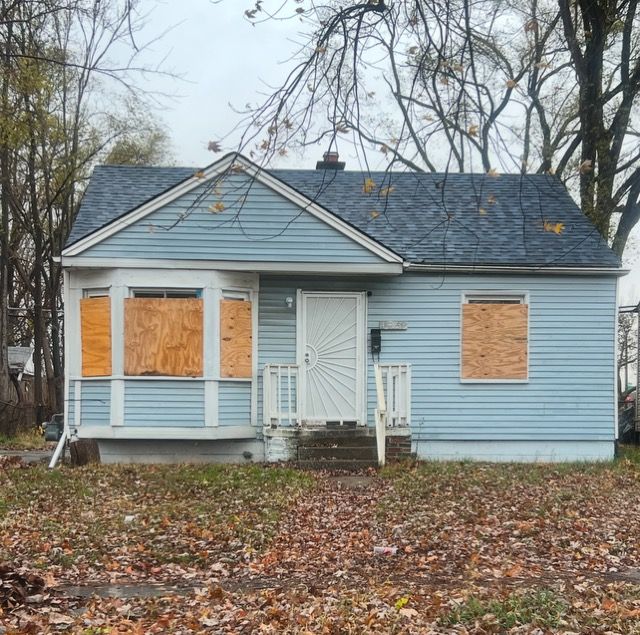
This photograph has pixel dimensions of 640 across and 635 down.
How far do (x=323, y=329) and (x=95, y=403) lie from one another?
150 inches

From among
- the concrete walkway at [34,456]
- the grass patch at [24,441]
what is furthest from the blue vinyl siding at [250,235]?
the grass patch at [24,441]

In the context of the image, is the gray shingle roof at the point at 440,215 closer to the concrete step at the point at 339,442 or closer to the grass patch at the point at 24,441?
the concrete step at the point at 339,442

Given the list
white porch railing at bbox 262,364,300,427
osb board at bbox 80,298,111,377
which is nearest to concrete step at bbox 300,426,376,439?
white porch railing at bbox 262,364,300,427

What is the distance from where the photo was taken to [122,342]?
1425cm

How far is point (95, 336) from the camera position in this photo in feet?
47.2

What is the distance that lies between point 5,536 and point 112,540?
3.41 feet

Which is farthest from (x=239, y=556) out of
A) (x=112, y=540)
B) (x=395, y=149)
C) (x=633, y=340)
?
(x=633, y=340)

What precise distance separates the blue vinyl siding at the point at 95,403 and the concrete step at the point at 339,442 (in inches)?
120

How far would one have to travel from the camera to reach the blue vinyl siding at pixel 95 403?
47.2ft

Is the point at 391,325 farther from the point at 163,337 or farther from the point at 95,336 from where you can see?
the point at 95,336

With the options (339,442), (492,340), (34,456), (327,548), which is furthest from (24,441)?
(327,548)

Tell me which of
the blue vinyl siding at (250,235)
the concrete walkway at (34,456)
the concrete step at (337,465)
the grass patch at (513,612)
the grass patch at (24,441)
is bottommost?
the grass patch at (24,441)

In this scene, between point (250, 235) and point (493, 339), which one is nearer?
point (250, 235)

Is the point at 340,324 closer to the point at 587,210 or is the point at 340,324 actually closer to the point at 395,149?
the point at 587,210
